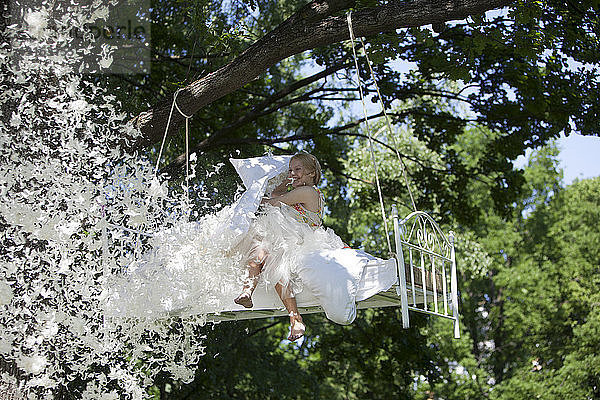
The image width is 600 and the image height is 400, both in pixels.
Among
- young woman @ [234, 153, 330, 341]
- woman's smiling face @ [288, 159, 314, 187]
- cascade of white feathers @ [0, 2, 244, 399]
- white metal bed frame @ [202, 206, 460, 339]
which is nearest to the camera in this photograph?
cascade of white feathers @ [0, 2, 244, 399]

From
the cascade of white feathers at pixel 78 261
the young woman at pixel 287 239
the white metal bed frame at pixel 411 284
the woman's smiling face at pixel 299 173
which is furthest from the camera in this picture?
the woman's smiling face at pixel 299 173

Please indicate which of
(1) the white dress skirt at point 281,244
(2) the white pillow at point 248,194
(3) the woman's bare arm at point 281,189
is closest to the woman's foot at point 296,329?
(1) the white dress skirt at point 281,244

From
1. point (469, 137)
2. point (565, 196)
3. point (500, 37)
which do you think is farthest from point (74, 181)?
point (565, 196)

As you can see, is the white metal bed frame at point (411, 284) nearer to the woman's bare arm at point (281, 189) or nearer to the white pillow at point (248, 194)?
the white pillow at point (248, 194)

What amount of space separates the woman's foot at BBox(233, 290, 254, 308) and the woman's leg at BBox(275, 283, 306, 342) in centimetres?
17

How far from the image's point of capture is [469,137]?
18.1 metres

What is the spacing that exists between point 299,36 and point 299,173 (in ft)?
2.48

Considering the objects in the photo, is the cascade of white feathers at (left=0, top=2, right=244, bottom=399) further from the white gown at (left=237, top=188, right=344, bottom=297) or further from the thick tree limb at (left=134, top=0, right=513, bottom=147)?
the thick tree limb at (left=134, top=0, right=513, bottom=147)

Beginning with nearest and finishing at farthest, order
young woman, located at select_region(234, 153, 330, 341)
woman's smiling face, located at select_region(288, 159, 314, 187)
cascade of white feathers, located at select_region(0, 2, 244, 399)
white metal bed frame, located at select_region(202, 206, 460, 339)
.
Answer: cascade of white feathers, located at select_region(0, 2, 244, 399) → white metal bed frame, located at select_region(202, 206, 460, 339) → young woman, located at select_region(234, 153, 330, 341) → woman's smiling face, located at select_region(288, 159, 314, 187)

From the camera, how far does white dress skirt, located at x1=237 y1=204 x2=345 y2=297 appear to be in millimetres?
3553

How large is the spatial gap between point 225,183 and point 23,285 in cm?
303

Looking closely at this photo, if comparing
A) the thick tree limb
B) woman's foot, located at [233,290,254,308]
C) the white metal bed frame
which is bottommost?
woman's foot, located at [233,290,254,308]

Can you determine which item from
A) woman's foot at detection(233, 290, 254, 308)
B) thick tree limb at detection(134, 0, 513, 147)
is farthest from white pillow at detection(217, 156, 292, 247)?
thick tree limb at detection(134, 0, 513, 147)

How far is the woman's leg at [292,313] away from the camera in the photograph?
3.46 m
